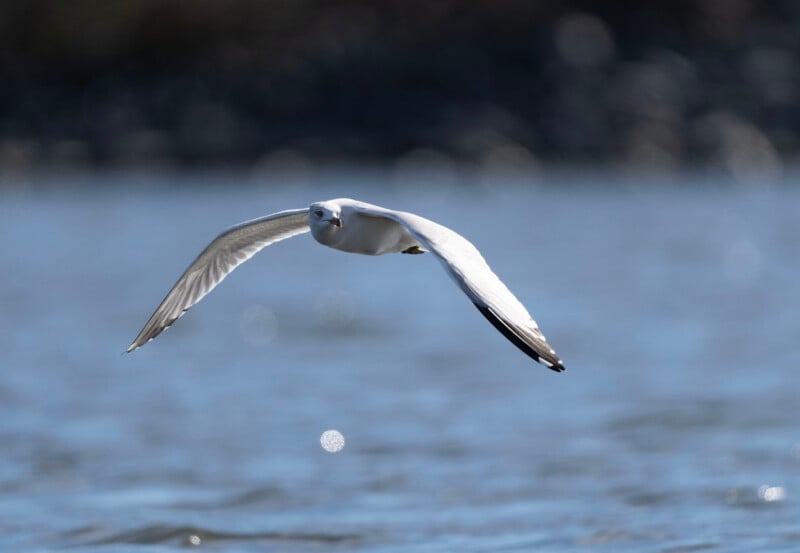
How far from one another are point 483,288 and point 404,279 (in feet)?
57.0

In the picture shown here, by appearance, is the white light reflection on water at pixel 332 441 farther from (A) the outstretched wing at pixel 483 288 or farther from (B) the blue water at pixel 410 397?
(A) the outstretched wing at pixel 483 288

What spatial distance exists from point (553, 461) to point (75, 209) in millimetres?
22597

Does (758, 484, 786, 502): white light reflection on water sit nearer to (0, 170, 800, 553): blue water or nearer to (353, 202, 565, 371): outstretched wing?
(0, 170, 800, 553): blue water

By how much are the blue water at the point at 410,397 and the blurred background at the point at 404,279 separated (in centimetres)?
6

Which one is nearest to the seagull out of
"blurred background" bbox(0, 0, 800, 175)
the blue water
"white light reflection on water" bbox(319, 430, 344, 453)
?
the blue water

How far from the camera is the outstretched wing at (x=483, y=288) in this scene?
290 inches

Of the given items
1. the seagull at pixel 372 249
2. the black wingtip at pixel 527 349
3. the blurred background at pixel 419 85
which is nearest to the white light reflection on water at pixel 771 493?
the seagull at pixel 372 249

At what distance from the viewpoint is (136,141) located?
4016 centimetres

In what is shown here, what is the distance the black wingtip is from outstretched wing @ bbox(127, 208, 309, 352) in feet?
7.61

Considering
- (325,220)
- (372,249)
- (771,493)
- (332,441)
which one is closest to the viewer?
(325,220)

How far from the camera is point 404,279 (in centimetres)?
2503

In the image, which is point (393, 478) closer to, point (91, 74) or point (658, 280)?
point (658, 280)

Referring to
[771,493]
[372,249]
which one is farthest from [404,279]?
[372,249]

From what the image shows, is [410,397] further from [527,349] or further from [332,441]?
[527,349]
